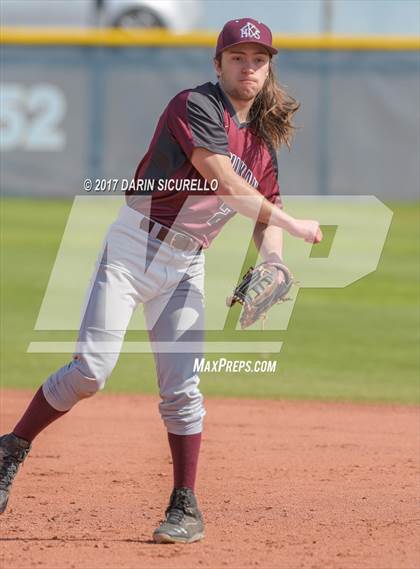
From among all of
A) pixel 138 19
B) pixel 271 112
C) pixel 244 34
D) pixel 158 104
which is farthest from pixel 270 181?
pixel 138 19

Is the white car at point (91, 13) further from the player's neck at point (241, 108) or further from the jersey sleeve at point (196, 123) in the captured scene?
the jersey sleeve at point (196, 123)

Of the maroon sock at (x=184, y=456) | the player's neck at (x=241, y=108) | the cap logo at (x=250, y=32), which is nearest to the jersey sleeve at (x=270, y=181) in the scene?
the player's neck at (x=241, y=108)

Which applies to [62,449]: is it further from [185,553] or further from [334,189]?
[334,189]

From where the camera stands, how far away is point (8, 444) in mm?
4699

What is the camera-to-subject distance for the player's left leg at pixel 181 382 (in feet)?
14.5

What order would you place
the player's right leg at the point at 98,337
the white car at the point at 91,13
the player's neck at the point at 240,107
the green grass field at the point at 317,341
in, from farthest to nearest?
the white car at the point at 91,13 → the green grass field at the point at 317,341 → the player's neck at the point at 240,107 → the player's right leg at the point at 98,337

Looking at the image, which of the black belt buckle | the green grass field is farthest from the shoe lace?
the green grass field

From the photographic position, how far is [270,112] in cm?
460

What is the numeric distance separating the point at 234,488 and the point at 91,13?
47.1ft

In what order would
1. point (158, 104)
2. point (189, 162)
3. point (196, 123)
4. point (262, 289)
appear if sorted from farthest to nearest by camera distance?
1. point (158, 104)
2. point (262, 289)
3. point (189, 162)
4. point (196, 123)

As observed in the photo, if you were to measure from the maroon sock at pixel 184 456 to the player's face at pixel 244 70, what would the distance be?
1397mm

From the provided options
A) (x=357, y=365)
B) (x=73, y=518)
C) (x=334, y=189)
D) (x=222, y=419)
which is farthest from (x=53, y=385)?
(x=334, y=189)

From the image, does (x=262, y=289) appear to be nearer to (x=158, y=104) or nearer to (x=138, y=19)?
(x=158, y=104)

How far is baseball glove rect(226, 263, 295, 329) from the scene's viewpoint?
458 cm
